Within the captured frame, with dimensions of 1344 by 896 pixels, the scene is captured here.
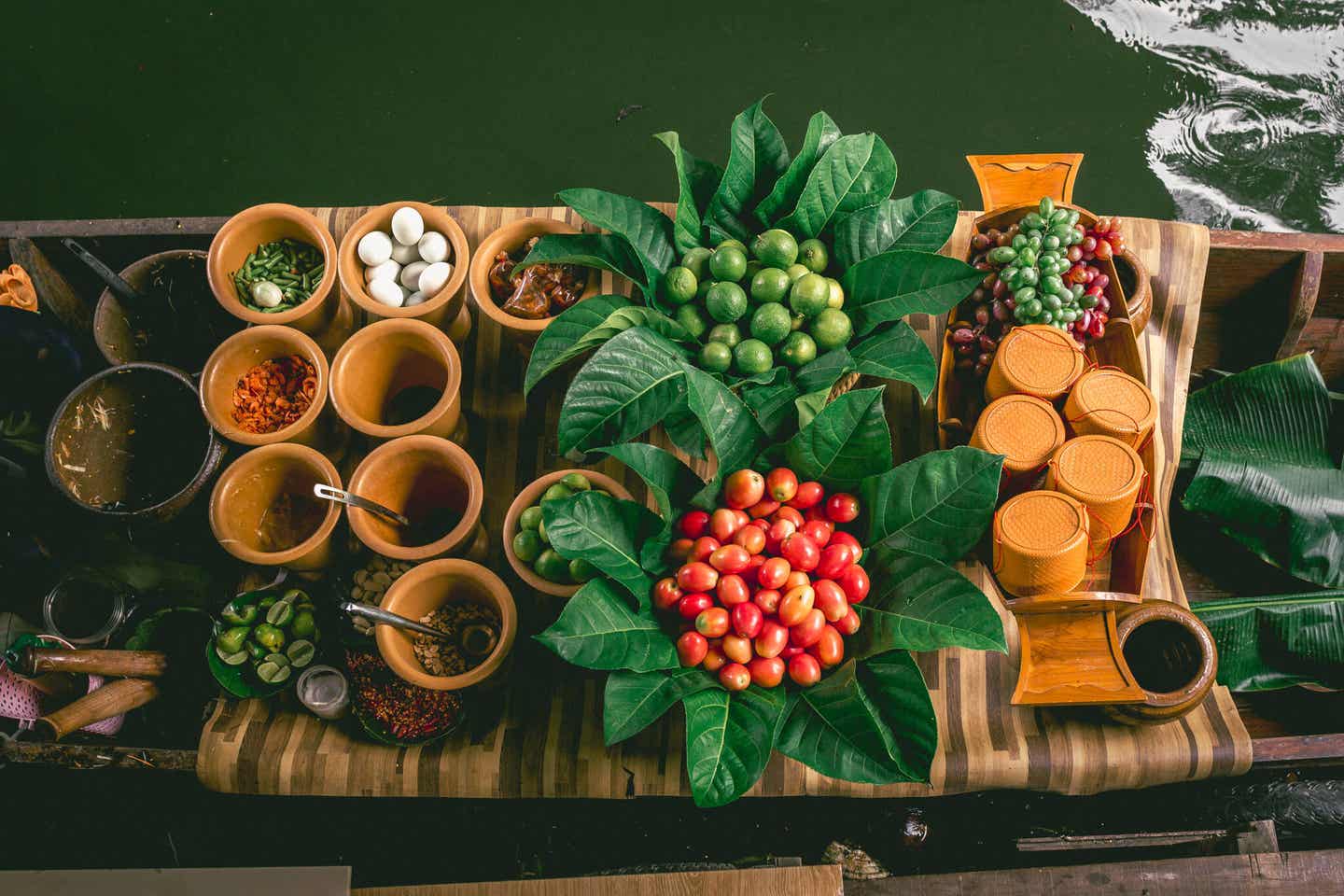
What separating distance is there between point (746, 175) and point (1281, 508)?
1.32 m

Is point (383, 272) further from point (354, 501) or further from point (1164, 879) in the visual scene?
point (1164, 879)

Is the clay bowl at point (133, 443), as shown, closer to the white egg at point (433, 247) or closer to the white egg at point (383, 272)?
the white egg at point (383, 272)

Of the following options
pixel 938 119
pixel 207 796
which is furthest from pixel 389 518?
pixel 938 119

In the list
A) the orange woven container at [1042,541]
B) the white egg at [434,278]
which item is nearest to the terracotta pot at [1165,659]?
the orange woven container at [1042,541]

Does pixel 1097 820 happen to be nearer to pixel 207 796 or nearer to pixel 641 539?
pixel 641 539

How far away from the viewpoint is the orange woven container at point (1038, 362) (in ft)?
4.80

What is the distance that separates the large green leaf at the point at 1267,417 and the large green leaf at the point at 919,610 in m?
0.98

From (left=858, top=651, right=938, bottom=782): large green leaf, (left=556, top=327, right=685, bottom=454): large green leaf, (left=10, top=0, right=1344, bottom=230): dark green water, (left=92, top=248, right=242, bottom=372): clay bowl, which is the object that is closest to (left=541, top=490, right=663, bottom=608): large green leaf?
(left=556, top=327, right=685, bottom=454): large green leaf

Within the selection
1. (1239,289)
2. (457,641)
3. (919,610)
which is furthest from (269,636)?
(1239,289)

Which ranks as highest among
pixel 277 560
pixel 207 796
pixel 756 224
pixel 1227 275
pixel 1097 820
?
pixel 756 224

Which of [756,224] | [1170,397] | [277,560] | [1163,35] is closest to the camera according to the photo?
[277,560]

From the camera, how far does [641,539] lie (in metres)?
1.25

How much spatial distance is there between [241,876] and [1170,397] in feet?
6.53

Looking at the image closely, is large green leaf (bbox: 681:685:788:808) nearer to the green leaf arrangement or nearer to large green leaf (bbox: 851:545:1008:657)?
large green leaf (bbox: 851:545:1008:657)
